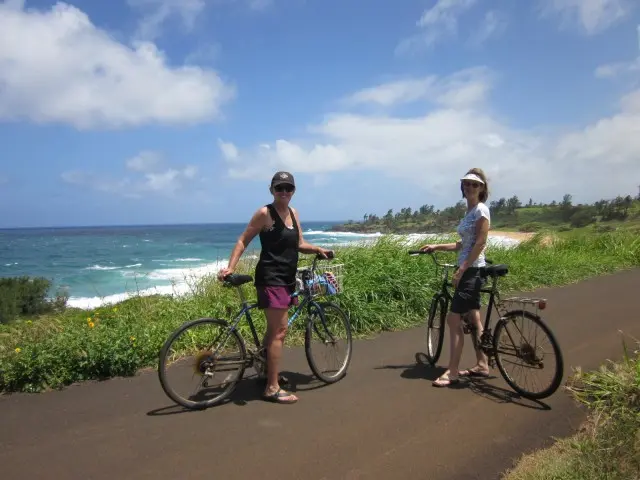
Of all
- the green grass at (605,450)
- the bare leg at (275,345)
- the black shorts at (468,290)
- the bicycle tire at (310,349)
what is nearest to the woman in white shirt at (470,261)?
the black shorts at (468,290)

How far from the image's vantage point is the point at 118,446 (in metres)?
3.43

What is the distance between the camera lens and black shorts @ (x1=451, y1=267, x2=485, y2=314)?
446 centimetres

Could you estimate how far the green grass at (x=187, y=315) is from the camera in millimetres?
4543

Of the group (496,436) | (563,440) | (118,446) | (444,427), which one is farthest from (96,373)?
(563,440)

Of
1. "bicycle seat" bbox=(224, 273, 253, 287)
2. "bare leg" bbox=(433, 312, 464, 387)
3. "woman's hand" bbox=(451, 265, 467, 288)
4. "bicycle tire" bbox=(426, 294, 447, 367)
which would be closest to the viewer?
"bicycle seat" bbox=(224, 273, 253, 287)

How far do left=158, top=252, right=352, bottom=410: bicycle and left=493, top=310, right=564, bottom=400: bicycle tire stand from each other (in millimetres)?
1486

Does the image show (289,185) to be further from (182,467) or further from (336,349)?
(182,467)

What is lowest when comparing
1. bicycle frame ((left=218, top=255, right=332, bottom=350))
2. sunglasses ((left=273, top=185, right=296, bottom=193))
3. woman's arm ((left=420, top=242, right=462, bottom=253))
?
bicycle frame ((left=218, top=255, right=332, bottom=350))

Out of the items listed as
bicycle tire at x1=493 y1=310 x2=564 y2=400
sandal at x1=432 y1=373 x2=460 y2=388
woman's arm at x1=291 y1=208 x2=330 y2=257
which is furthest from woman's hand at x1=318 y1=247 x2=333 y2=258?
bicycle tire at x1=493 y1=310 x2=564 y2=400

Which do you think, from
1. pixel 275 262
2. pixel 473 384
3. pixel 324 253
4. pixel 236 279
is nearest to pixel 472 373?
pixel 473 384

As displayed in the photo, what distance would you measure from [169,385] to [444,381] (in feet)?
8.33

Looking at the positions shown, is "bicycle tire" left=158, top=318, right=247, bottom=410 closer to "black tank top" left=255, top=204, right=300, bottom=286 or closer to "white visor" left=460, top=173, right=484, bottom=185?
"black tank top" left=255, top=204, right=300, bottom=286

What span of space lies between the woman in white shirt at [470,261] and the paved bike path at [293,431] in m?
0.47

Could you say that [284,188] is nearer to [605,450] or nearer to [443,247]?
[443,247]
